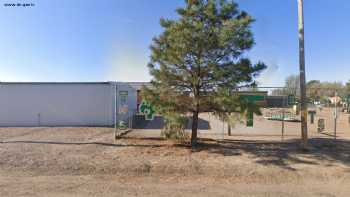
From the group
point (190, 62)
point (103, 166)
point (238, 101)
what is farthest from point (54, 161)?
point (238, 101)

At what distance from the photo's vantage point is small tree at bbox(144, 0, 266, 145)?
722 cm

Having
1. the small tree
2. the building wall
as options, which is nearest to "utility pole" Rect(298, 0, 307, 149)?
the small tree

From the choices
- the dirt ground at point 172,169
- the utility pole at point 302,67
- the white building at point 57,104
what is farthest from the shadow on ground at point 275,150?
the white building at point 57,104

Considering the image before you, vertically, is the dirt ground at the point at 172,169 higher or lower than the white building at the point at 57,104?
lower

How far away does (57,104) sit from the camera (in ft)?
54.3

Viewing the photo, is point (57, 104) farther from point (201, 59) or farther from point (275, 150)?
point (275, 150)

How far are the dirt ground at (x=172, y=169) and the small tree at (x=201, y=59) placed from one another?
Answer: 1.81 meters

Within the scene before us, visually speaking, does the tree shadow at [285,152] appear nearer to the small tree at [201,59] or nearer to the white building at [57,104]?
the small tree at [201,59]

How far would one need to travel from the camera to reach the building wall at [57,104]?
16.5 metres

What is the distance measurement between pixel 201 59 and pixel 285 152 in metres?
4.31

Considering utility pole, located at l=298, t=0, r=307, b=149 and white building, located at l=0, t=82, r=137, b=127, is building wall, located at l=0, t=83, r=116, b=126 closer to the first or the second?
white building, located at l=0, t=82, r=137, b=127

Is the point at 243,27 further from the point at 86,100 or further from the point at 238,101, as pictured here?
the point at 86,100

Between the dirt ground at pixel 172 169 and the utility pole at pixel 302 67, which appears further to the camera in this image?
the utility pole at pixel 302 67

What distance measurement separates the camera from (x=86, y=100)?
16.5m
